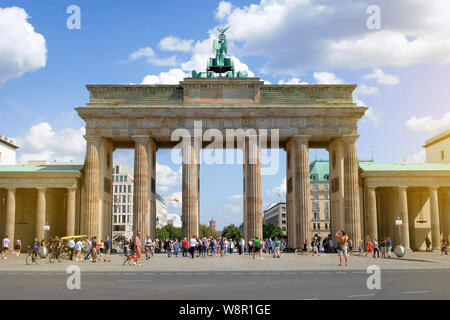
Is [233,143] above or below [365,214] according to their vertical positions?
above

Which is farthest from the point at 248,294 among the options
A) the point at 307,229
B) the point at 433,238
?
the point at 433,238

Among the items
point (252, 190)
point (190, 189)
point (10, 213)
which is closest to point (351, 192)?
point (252, 190)

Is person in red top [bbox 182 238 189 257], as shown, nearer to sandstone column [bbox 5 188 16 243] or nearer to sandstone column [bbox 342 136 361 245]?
sandstone column [bbox 342 136 361 245]

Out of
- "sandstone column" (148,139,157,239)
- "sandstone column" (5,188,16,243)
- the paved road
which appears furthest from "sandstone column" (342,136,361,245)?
"sandstone column" (5,188,16,243)

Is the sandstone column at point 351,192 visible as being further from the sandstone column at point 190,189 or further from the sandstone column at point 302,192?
the sandstone column at point 190,189

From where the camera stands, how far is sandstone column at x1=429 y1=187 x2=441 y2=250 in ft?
205

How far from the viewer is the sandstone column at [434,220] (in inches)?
2463

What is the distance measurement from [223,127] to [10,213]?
27024mm

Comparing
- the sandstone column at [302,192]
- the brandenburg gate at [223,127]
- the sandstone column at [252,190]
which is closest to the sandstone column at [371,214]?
the brandenburg gate at [223,127]

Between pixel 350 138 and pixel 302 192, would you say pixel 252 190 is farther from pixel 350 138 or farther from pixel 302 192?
pixel 350 138

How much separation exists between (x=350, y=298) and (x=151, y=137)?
48.0 m
